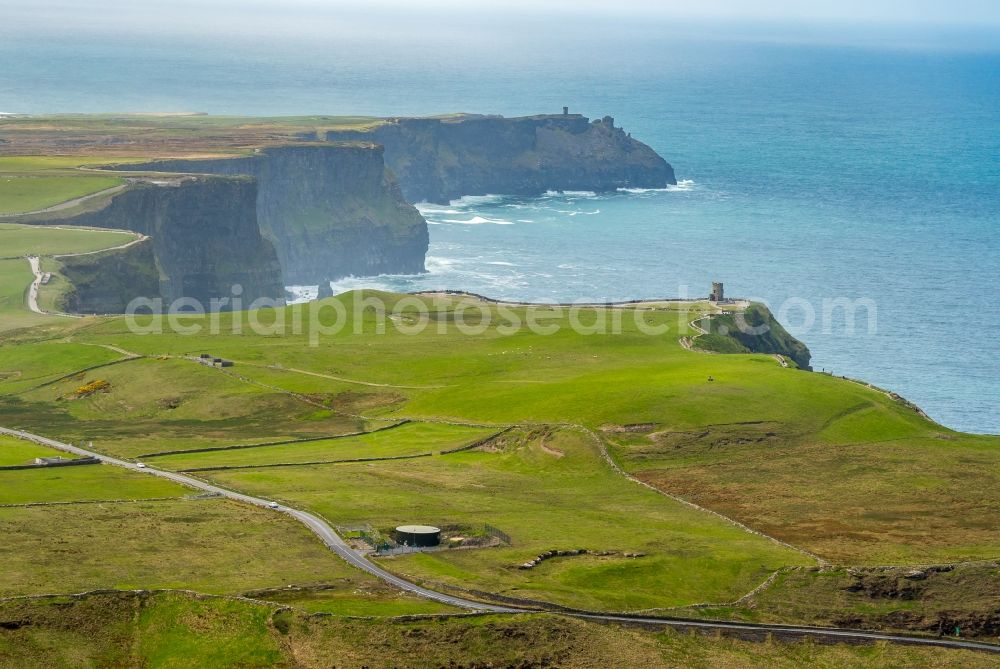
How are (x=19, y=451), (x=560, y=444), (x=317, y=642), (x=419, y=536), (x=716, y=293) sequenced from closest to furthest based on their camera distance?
(x=317, y=642) < (x=419, y=536) < (x=19, y=451) < (x=560, y=444) < (x=716, y=293)

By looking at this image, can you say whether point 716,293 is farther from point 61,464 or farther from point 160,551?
point 160,551

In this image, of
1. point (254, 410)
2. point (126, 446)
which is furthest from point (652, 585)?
point (254, 410)

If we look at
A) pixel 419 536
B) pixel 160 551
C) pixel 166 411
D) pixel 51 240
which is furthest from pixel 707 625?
pixel 51 240

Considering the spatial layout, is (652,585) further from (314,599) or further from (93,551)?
(93,551)

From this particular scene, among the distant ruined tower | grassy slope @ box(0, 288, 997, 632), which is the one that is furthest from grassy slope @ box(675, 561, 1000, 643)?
the distant ruined tower

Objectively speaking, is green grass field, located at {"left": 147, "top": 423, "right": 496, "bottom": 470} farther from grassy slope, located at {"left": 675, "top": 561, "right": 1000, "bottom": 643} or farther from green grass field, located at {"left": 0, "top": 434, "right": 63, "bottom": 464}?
grassy slope, located at {"left": 675, "top": 561, "right": 1000, "bottom": 643}

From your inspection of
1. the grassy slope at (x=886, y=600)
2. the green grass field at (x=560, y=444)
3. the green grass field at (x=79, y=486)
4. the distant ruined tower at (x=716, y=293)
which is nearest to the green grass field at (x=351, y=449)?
the green grass field at (x=560, y=444)
